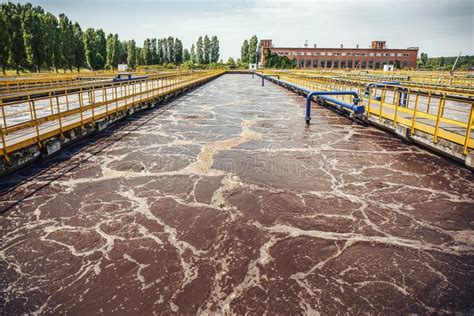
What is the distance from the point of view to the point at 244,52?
407ft

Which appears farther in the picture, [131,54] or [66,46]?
[131,54]

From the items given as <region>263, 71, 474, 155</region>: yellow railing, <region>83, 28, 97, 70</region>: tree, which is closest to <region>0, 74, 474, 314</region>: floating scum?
<region>263, 71, 474, 155</region>: yellow railing

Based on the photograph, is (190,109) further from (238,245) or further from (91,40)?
(91,40)

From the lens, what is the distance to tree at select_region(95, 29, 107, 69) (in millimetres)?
79787

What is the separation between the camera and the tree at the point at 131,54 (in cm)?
9814

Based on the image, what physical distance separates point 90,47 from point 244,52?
63066 millimetres

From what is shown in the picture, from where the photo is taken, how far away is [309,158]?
9547mm

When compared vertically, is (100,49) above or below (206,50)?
below

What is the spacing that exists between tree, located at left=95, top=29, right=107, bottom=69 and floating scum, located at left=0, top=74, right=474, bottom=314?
79689 mm

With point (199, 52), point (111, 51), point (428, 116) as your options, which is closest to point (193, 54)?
point (199, 52)

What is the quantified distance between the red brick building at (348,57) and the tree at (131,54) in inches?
1661

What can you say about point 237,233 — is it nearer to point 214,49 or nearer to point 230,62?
point 230,62

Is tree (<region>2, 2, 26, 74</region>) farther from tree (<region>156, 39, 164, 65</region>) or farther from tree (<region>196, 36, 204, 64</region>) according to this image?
tree (<region>196, 36, 204, 64</region>)

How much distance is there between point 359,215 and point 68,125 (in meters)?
9.09
